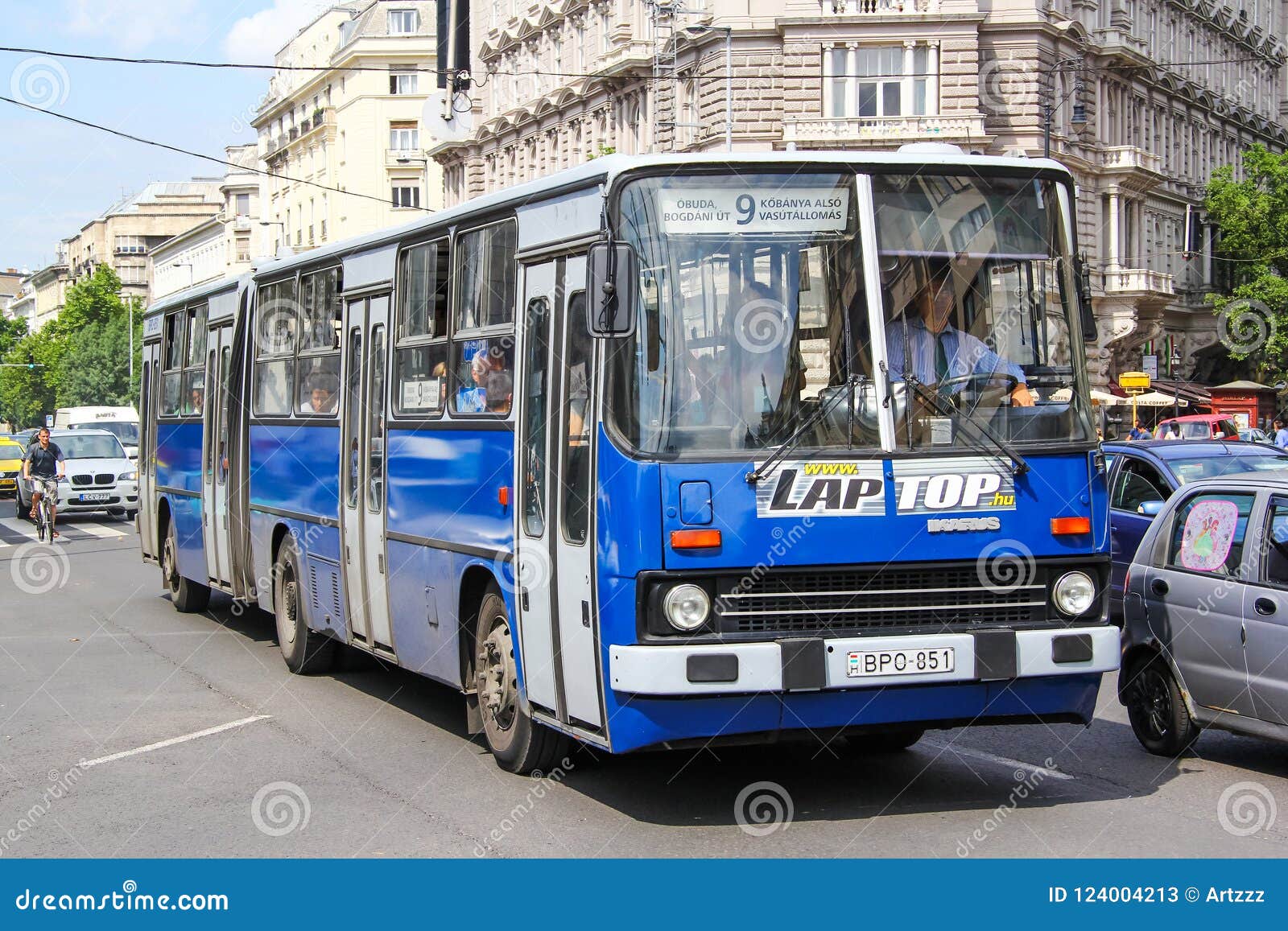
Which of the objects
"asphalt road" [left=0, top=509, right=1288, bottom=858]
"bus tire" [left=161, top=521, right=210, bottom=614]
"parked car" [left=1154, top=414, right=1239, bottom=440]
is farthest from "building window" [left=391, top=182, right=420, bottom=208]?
"asphalt road" [left=0, top=509, right=1288, bottom=858]

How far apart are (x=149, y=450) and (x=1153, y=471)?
33.9ft

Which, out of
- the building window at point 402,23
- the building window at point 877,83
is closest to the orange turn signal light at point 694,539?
the building window at point 877,83

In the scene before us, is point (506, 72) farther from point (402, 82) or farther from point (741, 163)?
point (741, 163)

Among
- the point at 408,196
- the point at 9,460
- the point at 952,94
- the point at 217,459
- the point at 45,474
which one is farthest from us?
the point at 408,196

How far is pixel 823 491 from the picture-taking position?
7625 mm

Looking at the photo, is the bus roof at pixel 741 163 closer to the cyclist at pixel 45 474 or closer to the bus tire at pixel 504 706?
the bus tire at pixel 504 706

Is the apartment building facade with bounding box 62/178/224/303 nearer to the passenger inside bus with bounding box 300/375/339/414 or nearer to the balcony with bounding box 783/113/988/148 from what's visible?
the balcony with bounding box 783/113/988/148

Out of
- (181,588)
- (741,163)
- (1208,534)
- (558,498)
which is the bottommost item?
(181,588)

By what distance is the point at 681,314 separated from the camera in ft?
25.2

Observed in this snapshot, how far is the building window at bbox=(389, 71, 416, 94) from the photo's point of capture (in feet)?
296

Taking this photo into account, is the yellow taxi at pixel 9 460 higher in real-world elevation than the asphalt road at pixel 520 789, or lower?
higher

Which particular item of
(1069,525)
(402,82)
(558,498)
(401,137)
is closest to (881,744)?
(1069,525)

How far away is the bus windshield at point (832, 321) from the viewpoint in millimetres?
7648

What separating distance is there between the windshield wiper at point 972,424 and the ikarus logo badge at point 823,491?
40cm
